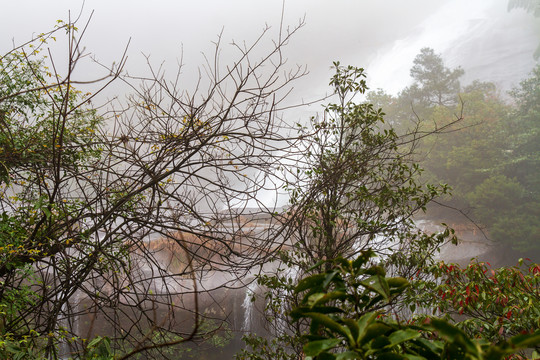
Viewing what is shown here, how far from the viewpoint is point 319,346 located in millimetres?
487

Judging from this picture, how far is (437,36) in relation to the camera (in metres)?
28.7

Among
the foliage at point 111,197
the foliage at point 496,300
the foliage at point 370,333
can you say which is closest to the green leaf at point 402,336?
the foliage at point 370,333

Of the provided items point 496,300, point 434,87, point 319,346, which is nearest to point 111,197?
point 319,346

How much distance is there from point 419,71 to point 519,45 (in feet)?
32.9

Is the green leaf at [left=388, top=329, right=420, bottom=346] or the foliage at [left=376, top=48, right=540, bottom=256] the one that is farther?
the foliage at [left=376, top=48, right=540, bottom=256]

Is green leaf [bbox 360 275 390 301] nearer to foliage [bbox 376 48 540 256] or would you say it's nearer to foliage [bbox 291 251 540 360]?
foliage [bbox 291 251 540 360]

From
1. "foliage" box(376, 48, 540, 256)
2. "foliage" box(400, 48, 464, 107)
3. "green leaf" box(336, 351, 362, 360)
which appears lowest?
"green leaf" box(336, 351, 362, 360)

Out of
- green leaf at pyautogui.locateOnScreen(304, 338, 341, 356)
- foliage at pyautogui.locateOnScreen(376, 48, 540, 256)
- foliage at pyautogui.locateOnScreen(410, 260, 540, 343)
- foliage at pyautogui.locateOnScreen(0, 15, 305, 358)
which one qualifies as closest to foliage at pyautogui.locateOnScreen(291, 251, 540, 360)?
green leaf at pyautogui.locateOnScreen(304, 338, 341, 356)

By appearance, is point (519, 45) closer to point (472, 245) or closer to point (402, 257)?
point (472, 245)

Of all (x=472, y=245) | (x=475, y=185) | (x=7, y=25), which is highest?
(x=7, y=25)

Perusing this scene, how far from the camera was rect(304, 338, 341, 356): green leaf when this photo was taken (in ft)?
1.55

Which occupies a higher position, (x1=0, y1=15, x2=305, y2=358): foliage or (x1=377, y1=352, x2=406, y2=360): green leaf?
(x1=0, y1=15, x2=305, y2=358): foliage

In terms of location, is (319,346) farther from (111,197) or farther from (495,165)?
(495,165)

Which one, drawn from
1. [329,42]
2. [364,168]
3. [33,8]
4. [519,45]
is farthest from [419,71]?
[33,8]
